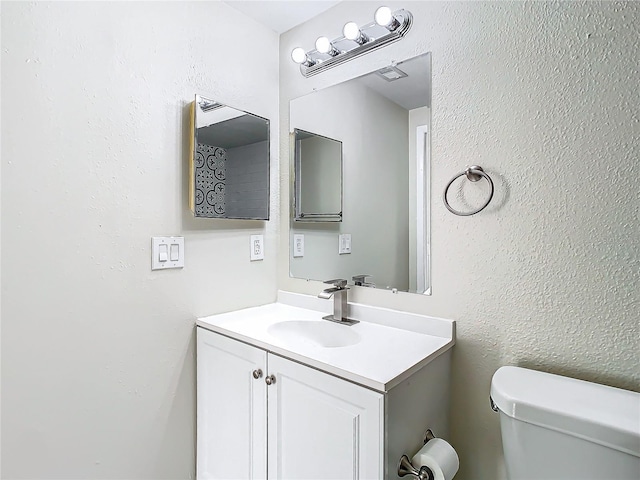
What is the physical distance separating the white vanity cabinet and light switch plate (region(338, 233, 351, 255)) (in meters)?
0.56

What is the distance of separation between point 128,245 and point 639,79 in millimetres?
1556

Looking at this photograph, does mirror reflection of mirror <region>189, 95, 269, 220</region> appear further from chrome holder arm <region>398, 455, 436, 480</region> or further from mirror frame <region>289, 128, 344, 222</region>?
chrome holder arm <region>398, 455, 436, 480</region>

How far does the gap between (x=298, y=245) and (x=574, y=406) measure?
44.9 inches

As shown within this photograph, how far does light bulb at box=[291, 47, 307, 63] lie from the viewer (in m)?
1.54

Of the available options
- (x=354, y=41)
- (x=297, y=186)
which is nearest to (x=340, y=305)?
(x=297, y=186)

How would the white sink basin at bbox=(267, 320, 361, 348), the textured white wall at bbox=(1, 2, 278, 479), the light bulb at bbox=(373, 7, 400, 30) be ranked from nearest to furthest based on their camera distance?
the textured white wall at bbox=(1, 2, 278, 479)
the light bulb at bbox=(373, 7, 400, 30)
the white sink basin at bbox=(267, 320, 361, 348)

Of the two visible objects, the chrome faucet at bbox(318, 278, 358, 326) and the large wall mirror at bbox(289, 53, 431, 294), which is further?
the chrome faucet at bbox(318, 278, 358, 326)

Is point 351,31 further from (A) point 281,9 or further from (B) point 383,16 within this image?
(A) point 281,9

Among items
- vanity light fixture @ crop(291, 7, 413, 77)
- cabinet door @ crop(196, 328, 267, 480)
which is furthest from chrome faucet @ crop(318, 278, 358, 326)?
vanity light fixture @ crop(291, 7, 413, 77)

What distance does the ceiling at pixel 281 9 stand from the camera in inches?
59.4

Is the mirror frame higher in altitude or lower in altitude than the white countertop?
higher

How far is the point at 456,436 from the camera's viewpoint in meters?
1.23

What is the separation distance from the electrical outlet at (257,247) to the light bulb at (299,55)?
784 millimetres

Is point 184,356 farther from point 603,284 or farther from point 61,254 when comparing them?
point 603,284
